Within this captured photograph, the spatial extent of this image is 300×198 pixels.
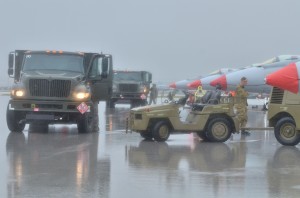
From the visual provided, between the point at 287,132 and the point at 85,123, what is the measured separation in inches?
223

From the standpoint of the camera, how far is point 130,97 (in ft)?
123

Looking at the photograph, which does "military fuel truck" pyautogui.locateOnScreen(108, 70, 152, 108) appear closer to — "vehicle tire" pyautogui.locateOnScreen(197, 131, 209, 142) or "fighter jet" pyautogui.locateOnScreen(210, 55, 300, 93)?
"fighter jet" pyautogui.locateOnScreen(210, 55, 300, 93)

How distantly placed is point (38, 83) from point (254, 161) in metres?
7.47

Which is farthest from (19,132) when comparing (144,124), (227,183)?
(227,183)

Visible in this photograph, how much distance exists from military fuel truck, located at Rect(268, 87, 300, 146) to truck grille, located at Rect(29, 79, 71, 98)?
556 centimetres

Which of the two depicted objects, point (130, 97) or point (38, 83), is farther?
point (130, 97)

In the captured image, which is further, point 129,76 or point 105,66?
point 129,76

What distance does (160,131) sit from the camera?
15.4m

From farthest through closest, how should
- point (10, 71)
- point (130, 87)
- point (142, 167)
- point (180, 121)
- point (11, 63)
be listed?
point (130, 87)
point (11, 63)
point (10, 71)
point (180, 121)
point (142, 167)

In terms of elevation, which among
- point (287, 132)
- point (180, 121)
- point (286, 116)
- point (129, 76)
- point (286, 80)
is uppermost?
point (129, 76)

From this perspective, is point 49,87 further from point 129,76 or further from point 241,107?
point 129,76

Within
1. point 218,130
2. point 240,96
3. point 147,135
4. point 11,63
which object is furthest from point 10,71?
point 240,96

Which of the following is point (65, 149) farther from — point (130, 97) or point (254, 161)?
point (130, 97)

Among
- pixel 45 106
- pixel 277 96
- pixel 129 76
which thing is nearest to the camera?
pixel 277 96
